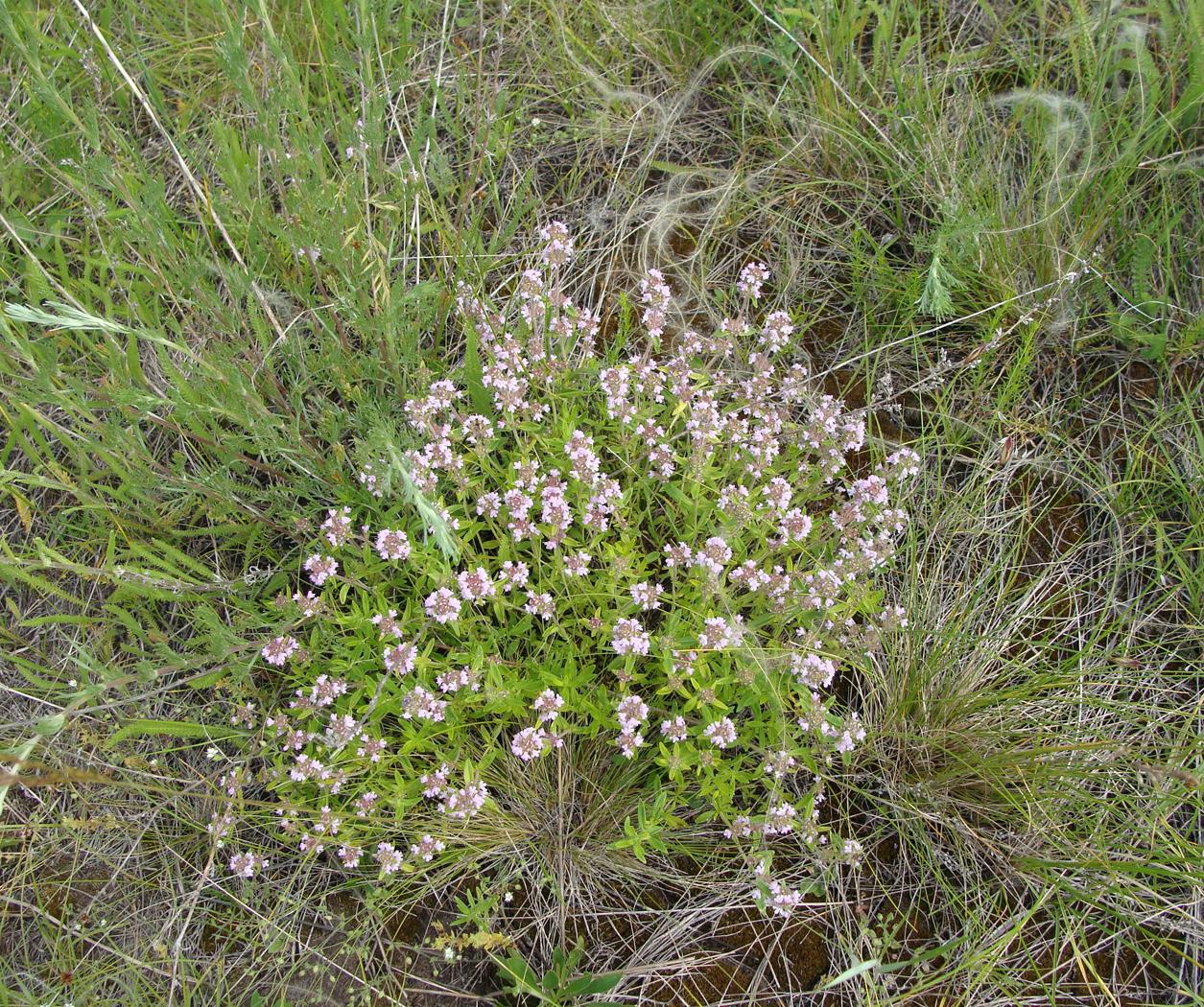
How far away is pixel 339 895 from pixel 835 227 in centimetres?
354

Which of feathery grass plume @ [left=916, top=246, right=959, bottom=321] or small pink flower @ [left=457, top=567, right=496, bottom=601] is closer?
small pink flower @ [left=457, top=567, right=496, bottom=601]

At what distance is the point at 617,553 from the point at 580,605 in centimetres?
24

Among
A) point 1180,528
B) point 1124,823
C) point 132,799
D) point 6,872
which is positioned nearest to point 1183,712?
point 1124,823

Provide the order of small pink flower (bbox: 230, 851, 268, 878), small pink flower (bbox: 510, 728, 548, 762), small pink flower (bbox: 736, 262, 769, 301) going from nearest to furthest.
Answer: small pink flower (bbox: 510, 728, 548, 762), small pink flower (bbox: 230, 851, 268, 878), small pink flower (bbox: 736, 262, 769, 301)

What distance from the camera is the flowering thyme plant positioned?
2.91 meters

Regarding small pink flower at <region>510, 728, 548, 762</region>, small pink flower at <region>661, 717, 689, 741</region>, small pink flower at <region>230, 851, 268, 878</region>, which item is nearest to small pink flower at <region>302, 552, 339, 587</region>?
small pink flower at <region>510, 728, 548, 762</region>

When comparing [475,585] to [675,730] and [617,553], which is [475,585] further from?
[675,730]

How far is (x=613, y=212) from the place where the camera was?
4164mm

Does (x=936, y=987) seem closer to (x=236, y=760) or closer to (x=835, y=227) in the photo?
(x=236, y=760)

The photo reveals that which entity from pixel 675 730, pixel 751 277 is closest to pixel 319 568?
pixel 675 730

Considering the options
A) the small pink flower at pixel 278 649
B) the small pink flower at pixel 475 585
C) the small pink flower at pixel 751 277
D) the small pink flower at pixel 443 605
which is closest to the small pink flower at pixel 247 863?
the small pink flower at pixel 278 649

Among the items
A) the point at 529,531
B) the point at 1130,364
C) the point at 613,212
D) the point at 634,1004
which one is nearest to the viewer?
the point at 634,1004

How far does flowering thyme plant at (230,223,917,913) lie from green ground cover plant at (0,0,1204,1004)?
27 mm

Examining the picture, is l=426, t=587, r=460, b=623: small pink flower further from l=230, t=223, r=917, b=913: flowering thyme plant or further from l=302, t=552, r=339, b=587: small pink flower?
l=302, t=552, r=339, b=587: small pink flower
